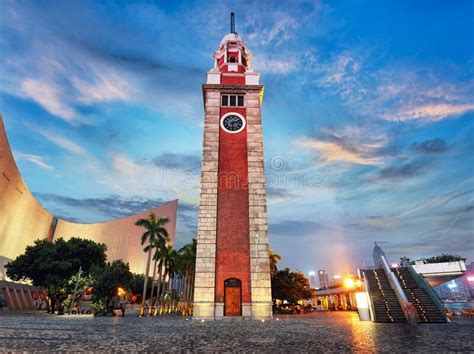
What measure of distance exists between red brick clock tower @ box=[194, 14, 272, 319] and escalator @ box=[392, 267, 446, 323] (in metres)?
10.2

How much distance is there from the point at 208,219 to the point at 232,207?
2.46m

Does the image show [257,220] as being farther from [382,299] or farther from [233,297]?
[382,299]

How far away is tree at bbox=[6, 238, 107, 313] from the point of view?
137 feet

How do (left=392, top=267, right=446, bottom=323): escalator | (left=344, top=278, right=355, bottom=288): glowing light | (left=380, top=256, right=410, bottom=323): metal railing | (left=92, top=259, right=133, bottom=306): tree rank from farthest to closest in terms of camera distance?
(left=92, top=259, right=133, bottom=306): tree → (left=344, top=278, right=355, bottom=288): glowing light → (left=392, top=267, right=446, bottom=323): escalator → (left=380, top=256, right=410, bottom=323): metal railing

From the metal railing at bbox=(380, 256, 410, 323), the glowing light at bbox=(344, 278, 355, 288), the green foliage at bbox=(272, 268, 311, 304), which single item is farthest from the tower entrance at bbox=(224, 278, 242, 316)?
the glowing light at bbox=(344, 278, 355, 288)

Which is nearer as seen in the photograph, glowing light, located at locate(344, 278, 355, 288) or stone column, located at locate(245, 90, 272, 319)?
stone column, located at locate(245, 90, 272, 319)

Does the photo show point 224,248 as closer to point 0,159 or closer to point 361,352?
point 361,352

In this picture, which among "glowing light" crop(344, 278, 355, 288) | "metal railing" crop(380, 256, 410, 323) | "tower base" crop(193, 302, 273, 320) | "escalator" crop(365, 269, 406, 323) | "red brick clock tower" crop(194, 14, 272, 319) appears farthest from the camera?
"glowing light" crop(344, 278, 355, 288)

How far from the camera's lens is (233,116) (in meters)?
30.5

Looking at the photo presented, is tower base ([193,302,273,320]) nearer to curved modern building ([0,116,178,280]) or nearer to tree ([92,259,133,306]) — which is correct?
Result: tree ([92,259,133,306])

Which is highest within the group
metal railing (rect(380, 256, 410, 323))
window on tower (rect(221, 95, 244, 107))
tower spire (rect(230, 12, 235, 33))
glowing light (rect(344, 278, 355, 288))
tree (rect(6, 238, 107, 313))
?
tower spire (rect(230, 12, 235, 33))

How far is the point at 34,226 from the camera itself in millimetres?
70938

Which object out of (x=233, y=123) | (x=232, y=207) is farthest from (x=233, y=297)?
(x=233, y=123)

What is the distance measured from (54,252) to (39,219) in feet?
124
